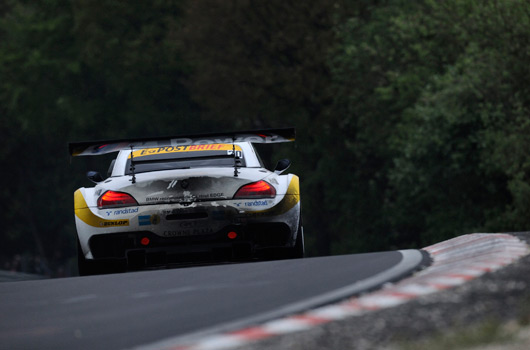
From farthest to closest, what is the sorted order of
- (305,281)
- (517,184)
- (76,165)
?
(76,165), (517,184), (305,281)

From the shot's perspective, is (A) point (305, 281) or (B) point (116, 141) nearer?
(A) point (305, 281)

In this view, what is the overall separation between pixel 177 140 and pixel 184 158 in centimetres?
35

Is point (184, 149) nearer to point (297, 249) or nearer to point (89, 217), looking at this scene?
point (89, 217)

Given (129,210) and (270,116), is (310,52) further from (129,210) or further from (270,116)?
(129,210)

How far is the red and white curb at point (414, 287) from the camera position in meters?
6.68

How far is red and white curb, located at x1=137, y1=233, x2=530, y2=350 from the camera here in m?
6.68

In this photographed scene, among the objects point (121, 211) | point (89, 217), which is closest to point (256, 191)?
point (121, 211)

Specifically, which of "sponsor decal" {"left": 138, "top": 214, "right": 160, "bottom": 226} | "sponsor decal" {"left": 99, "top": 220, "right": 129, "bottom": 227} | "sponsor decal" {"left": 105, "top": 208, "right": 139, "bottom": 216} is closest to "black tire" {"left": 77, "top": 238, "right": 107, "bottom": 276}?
"sponsor decal" {"left": 99, "top": 220, "right": 129, "bottom": 227}

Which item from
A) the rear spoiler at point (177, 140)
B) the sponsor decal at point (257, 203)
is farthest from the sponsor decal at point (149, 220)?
the rear spoiler at point (177, 140)

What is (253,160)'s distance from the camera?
40.2 ft

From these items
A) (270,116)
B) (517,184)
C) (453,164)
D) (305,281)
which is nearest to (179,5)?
(270,116)

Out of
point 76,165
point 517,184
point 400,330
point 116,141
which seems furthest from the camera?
point 76,165

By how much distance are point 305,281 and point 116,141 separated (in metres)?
3.54

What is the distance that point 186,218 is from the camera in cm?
1127
